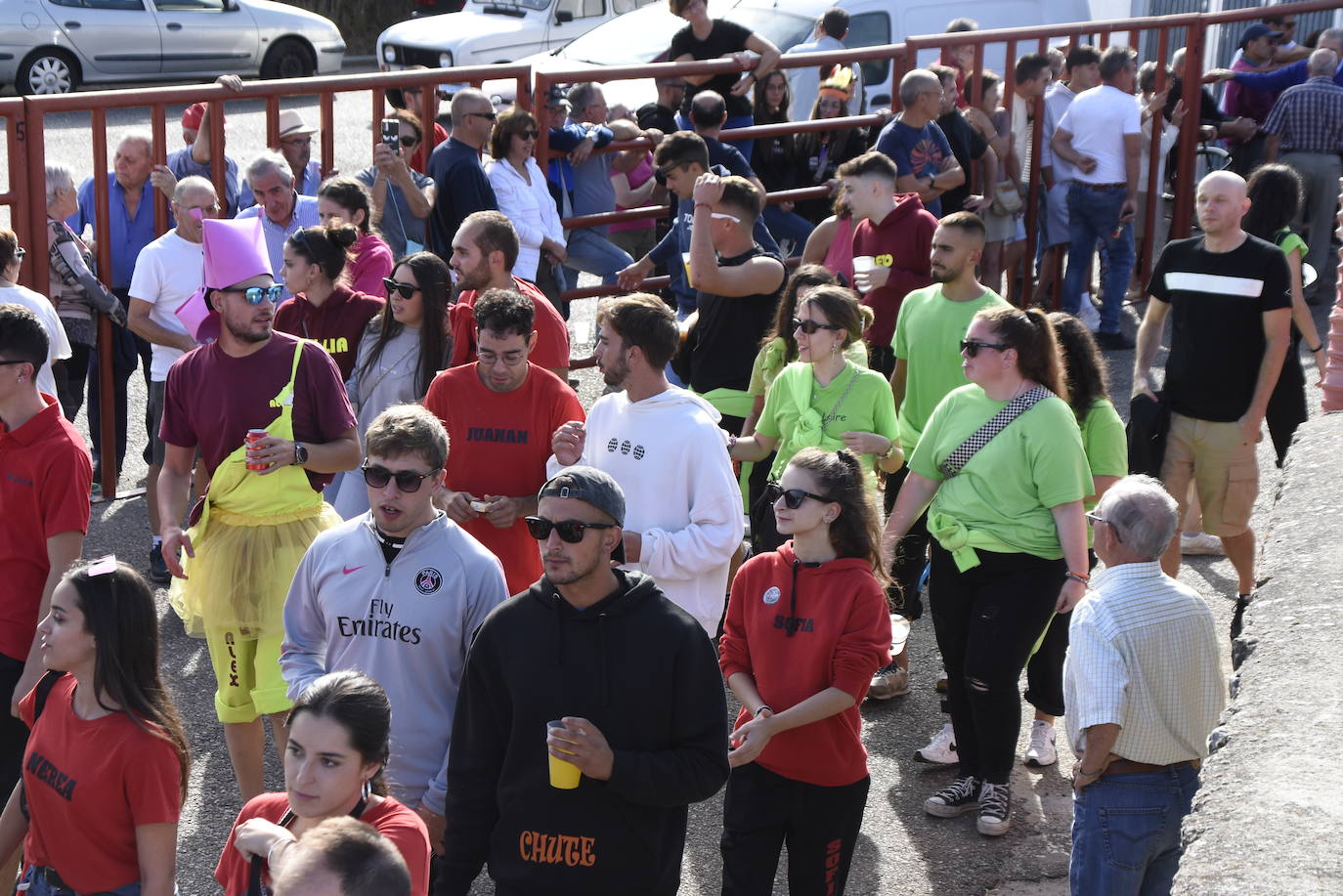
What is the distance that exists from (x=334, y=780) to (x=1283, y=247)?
579cm

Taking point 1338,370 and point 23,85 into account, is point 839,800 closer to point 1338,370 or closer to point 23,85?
point 1338,370

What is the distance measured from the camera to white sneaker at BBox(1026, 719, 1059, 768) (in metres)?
5.92

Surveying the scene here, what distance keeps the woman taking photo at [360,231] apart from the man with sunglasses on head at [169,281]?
0.61 m

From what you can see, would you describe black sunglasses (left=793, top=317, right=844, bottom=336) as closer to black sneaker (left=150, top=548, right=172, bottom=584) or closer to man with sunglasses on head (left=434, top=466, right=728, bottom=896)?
man with sunglasses on head (left=434, top=466, right=728, bottom=896)

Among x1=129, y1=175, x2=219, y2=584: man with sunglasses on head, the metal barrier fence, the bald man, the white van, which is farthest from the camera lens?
the white van

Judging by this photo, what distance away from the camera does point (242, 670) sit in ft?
16.9

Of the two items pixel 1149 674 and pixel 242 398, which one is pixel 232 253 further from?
pixel 1149 674

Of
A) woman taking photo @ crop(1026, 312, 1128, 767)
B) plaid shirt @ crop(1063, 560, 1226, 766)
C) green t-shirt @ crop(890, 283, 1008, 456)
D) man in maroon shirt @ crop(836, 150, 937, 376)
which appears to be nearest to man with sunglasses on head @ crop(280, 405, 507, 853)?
plaid shirt @ crop(1063, 560, 1226, 766)

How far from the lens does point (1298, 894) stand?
228 centimetres

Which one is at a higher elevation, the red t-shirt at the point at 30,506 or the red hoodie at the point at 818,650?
the red t-shirt at the point at 30,506

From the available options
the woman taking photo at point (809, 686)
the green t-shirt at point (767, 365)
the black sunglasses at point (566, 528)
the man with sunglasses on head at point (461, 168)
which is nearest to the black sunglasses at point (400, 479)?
the black sunglasses at point (566, 528)

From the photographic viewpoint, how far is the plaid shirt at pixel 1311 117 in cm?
1202

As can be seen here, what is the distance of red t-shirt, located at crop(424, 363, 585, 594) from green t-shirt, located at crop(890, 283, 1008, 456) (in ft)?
6.18

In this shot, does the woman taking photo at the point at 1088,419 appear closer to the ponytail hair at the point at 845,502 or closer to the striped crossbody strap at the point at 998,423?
the striped crossbody strap at the point at 998,423
